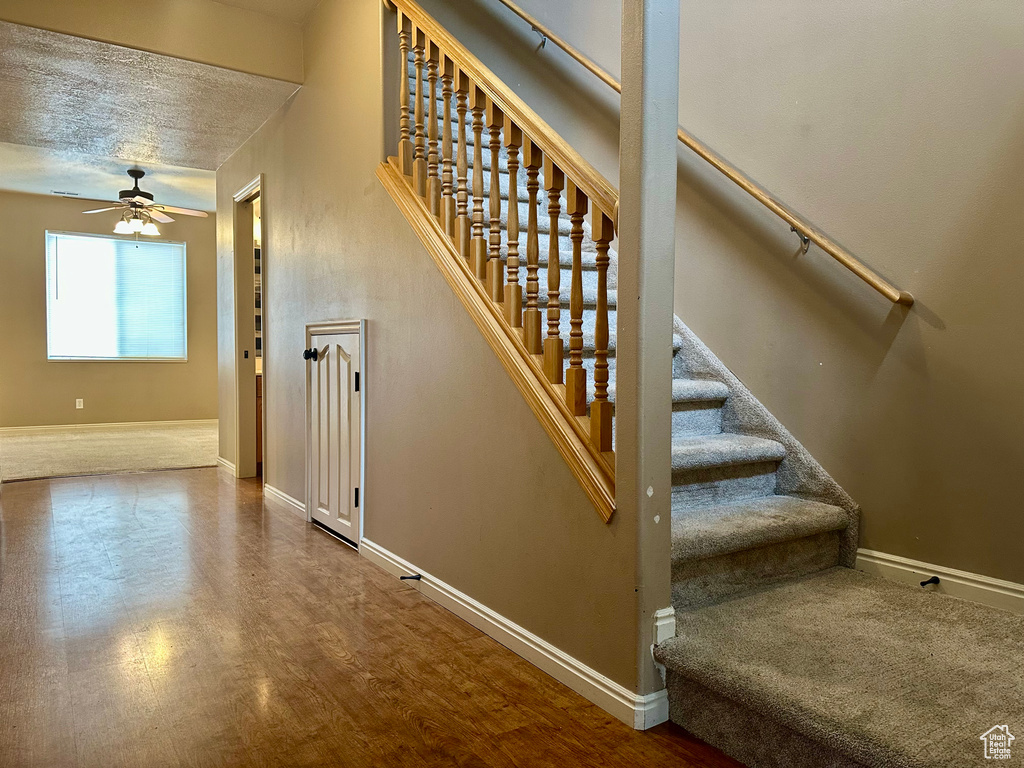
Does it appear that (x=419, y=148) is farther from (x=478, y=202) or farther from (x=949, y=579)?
(x=949, y=579)

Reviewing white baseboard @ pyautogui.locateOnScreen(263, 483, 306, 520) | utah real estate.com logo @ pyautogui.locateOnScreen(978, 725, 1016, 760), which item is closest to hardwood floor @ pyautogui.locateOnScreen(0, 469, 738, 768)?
utah real estate.com logo @ pyautogui.locateOnScreen(978, 725, 1016, 760)

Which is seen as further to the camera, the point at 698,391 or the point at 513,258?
the point at 698,391

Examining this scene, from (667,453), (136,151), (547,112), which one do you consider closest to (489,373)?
(667,453)

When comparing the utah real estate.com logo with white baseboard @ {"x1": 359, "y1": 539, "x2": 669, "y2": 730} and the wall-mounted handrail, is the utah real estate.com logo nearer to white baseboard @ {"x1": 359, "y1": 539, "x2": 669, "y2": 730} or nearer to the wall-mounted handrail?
white baseboard @ {"x1": 359, "y1": 539, "x2": 669, "y2": 730}

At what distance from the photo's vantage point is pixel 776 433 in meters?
2.88

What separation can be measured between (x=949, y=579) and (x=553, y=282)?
5.32 ft

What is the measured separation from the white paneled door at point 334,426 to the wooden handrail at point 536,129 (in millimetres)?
1351

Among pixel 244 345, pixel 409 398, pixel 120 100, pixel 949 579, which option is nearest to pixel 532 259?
pixel 409 398

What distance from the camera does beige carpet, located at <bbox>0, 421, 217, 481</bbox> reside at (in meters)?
5.97

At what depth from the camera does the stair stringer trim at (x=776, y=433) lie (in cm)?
263

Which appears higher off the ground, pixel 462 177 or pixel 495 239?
pixel 462 177

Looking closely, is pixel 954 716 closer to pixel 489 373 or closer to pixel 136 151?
pixel 489 373

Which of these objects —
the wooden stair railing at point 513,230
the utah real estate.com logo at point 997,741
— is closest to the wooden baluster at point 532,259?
the wooden stair railing at point 513,230

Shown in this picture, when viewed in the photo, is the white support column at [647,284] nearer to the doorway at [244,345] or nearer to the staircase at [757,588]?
the staircase at [757,588]
